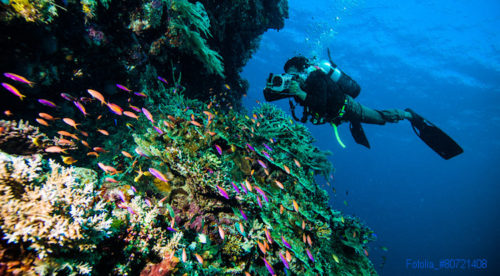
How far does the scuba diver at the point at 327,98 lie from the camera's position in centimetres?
534

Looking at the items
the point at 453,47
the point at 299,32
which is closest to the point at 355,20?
the point at 299,32

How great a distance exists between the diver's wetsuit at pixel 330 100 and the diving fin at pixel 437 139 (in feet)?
6.16

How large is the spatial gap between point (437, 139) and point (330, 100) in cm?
519

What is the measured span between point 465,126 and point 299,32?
3431 centimetres

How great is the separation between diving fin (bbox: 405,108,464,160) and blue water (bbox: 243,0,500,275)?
3.90 meters

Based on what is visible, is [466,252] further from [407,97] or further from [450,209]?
[407,97]

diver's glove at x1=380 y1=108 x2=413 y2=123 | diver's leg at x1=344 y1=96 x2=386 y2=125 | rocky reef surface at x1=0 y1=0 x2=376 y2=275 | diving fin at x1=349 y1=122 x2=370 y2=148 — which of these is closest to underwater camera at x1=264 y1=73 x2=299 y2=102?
rocky reef surface at x1=0 y1=0 x2=376 y2=275

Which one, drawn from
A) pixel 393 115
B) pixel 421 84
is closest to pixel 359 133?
pixel 393 115

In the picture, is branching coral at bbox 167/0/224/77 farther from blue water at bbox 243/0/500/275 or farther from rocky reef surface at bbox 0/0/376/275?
blue water at bbox 243/0/500/275

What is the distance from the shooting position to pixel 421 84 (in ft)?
104

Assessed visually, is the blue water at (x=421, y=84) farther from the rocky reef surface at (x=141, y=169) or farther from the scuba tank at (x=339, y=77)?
the rocky reef surface at (x=141, y=169)

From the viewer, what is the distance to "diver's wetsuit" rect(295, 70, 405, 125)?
5.35 meters

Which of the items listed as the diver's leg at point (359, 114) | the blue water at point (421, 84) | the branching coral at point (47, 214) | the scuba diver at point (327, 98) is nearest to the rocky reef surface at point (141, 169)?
the branching coral at point (47, 214)

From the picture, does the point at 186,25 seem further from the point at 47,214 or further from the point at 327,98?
the point at 47,214
